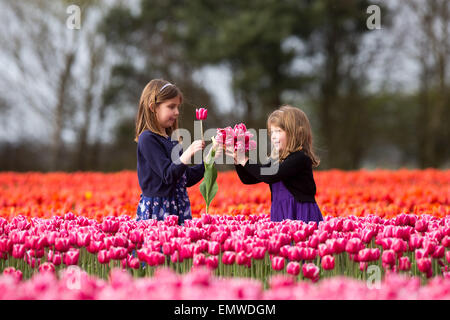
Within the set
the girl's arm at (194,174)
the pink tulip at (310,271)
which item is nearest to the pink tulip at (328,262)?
the pink tulip at (310,271)

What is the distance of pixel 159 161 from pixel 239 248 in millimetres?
1197

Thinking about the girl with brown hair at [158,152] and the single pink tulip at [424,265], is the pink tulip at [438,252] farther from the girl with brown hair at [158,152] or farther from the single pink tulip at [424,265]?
the girl with brown hair at [158,152]

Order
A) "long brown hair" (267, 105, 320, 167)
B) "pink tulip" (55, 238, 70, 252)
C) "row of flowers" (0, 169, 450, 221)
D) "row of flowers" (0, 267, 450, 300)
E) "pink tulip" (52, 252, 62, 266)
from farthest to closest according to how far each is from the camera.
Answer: "row of flowers" (0, 169, 450, 221), "long brown hair" (267, 105, 320, 167), "pink tulip" (55, 238, 70, 252), "pink tulip" (52, 252, 62, 266), "row of flowers" (0, 267, 450, 300)

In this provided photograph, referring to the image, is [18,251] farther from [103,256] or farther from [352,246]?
[352,246]

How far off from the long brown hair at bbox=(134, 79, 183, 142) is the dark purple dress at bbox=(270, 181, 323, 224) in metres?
1.05

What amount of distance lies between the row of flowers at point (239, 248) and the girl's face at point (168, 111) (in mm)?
828

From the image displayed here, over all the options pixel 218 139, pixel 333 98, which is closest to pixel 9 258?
pixel 218 139

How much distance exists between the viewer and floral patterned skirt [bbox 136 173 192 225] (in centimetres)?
417

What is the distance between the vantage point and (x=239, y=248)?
3014 millimetres

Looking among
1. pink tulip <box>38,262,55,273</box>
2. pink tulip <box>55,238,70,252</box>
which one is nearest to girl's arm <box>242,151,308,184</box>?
pink tulip <box>55,238,70,252</box>

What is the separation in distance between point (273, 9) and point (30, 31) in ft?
27.7

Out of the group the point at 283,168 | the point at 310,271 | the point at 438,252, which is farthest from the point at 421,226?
the point at 310,271

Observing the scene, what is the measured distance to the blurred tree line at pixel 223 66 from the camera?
55.4ft

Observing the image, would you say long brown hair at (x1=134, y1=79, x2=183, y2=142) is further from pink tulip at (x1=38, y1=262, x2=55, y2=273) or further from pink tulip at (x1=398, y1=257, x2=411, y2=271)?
pink tulip at (x1=398, y1=257, x2=411, y2=271)
